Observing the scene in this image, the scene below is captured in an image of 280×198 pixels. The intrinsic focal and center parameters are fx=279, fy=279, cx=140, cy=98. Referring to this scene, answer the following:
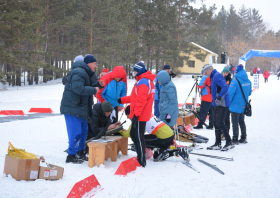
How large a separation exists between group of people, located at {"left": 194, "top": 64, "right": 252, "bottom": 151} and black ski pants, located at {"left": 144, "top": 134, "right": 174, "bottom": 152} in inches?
59.6

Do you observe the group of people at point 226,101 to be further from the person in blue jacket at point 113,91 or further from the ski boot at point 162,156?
the person in blue jacket at point 113,91

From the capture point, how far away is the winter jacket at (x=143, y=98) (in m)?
4.49

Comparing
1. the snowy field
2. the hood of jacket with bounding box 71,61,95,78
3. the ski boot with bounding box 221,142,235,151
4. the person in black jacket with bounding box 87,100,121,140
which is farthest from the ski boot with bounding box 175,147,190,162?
the hood of jacket with bounding box 71,61,95,78

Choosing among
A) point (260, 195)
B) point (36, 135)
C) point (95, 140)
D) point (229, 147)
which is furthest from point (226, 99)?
point (36, 135)

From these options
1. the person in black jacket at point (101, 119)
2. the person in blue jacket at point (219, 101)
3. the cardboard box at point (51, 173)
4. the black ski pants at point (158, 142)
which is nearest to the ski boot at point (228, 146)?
the person in blue jacket at point (219, 101)

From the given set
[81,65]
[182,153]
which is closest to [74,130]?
[81,65]

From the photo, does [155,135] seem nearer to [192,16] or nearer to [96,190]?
[96,190]

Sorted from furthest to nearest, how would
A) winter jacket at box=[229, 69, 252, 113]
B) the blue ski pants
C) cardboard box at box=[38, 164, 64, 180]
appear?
winter jacket at box=[229, 69, 252, 113] < the blue ski pants < cardboard box at box=[38, 164, 64, 180]

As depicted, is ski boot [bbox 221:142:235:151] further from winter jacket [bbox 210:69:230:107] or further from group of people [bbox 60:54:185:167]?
group of people [bbox 60:54:185:167]

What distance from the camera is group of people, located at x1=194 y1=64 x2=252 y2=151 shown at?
6.00 m

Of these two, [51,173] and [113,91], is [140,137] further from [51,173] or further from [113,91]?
[113,91]

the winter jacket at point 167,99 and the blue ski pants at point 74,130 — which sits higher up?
the winter jacket at point 167,99

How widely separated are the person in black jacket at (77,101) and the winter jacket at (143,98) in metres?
0.65

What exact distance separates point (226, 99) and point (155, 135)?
203 centimetres
